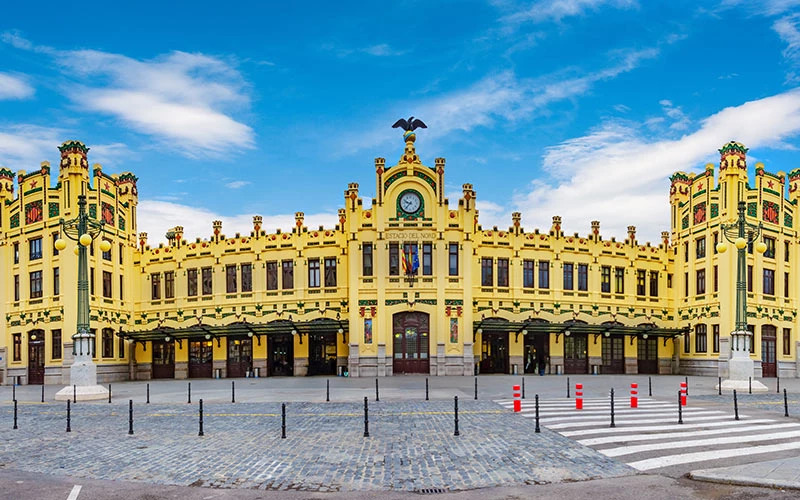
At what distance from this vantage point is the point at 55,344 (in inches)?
1688

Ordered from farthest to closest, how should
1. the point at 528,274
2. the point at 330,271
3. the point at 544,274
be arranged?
Result: 1. the point at 544,274
2. the point at 528,274
3. the point at 330,271

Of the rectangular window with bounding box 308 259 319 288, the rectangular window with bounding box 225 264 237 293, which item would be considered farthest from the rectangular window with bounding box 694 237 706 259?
the rectangular window with bounding box 225 264 237 293

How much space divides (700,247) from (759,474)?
124ft

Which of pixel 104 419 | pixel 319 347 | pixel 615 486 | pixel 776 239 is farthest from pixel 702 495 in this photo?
pixel 776 239

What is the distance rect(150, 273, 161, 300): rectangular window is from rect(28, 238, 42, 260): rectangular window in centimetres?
Result: 735

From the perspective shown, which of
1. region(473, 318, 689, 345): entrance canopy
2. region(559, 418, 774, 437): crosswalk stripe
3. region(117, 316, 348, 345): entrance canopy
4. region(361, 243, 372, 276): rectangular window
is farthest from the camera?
region(473, 318, 689, 345): entrance canopy

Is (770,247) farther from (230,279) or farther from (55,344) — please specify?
(55,344)

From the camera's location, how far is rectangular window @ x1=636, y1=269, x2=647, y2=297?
48.8m

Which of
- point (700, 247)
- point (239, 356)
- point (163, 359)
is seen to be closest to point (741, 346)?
point (700, 247)

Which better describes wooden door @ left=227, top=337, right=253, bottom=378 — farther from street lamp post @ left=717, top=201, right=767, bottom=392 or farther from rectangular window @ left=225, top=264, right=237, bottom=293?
street lamp post @ left=717, top=201, right=767, bottom=392

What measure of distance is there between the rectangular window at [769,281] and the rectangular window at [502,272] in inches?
643

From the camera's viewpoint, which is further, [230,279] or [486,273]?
[230,279]

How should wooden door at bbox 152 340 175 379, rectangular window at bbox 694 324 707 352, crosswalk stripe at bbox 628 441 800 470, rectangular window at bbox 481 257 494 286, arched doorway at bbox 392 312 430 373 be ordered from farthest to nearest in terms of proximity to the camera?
wooden door at bbox 152 340 175 379 < rectangular window at bbox 481 257 494 286 < rectangular window at bbox 694 324 707 352 < arched doorway at bbox 392 312 430 373 < crosswalk stripe at bbox 628 441 800 470

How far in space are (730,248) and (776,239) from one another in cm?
435
